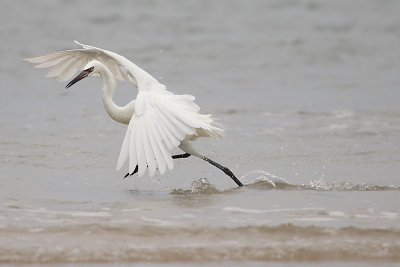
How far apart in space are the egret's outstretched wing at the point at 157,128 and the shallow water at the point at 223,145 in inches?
18.7

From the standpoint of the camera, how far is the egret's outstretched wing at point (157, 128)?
8.01 meters

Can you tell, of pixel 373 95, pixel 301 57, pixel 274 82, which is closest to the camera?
pixel 373 95

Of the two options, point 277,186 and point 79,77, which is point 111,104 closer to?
point 79,77

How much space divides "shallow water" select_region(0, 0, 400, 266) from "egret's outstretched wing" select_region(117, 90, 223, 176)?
1.56ft

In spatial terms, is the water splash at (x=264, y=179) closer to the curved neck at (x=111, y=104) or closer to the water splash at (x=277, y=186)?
the water splash at (x=277, y=186)

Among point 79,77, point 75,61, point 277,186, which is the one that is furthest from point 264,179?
point 75,61

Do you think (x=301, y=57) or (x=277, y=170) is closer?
(x=277, y=170)

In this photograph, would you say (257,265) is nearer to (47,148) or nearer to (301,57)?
(47,148)

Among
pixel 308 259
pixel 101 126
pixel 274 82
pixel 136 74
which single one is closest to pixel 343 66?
pixel 274 82

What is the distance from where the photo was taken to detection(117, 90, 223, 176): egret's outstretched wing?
8.01 m

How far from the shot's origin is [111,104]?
30.3ft

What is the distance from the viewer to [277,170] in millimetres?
10297

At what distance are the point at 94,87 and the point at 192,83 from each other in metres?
1.96

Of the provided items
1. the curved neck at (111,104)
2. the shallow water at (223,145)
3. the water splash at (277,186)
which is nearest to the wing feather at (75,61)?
the curved neck at (111,104)
